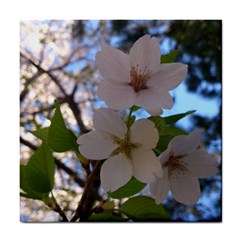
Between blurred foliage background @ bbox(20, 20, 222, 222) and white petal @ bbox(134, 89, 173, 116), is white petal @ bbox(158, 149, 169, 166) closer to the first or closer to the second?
white petal @ bbox(134, 89, 173, 116)

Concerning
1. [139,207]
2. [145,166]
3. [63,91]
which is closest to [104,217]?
[139,207]

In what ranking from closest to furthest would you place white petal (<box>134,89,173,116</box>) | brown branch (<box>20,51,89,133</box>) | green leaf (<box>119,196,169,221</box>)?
white petal (<box>134,89,173,116</box>) < green leaf (<box>119,196,169,221</box>) < brown branch (<box>20,51,89,133</box>)

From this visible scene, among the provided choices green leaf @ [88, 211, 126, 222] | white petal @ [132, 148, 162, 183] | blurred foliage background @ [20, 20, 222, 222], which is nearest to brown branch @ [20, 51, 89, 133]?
blurred foliage background @ [20, 20, 222, 222]

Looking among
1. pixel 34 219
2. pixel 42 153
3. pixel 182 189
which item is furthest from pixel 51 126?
pixel 34 219

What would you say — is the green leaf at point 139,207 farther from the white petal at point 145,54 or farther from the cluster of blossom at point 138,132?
the white petal at point 145,54

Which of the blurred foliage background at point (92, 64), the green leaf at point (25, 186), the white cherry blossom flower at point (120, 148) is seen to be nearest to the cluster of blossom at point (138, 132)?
the white cherry blossom flower at point (120, 148)

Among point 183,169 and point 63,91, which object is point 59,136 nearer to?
point 183,169
